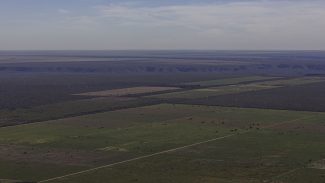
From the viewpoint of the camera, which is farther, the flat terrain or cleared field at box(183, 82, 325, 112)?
cleared field at box(183, 82, 325, 112)

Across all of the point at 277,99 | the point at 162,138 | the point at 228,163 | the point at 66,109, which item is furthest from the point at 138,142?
the point at 277,99

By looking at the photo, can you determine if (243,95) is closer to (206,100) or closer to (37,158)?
(206,100)

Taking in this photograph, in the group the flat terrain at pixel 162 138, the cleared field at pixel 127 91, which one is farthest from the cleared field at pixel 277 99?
the cleared field at pixel 127 91

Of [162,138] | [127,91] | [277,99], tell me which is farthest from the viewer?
[127,91]

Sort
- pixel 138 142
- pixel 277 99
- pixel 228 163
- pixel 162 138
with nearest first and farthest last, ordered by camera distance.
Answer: pixel 228 163 < pixel 138 142 < pixel 162 138 < pixel 277 99

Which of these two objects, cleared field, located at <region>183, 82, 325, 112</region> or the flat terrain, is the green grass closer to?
the flat terrain

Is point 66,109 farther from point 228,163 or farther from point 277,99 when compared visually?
point 228,163

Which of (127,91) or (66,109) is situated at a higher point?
(66,109)

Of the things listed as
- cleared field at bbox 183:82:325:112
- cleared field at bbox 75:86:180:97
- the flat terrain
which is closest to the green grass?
the flat terrain
